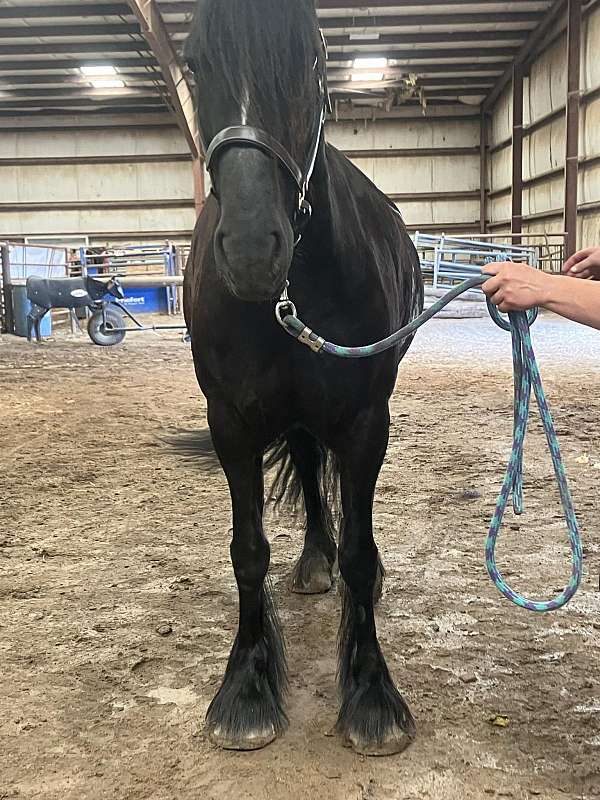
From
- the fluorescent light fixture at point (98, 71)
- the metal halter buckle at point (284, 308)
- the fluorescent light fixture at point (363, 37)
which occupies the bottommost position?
the metal halter buckle at point (284, 308)

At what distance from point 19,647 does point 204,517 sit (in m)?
1.04

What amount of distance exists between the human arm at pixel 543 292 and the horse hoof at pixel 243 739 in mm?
1038

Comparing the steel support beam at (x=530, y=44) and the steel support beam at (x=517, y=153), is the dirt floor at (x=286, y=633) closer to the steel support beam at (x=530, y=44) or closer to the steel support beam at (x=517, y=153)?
the steel support beam at (x=530, y=44)

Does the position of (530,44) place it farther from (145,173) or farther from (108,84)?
→ (145,173)

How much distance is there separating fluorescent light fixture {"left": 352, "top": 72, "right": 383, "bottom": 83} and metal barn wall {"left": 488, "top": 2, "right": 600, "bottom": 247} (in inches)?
115

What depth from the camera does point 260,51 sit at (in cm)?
116

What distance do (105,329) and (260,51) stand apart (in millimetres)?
Answer: 8037

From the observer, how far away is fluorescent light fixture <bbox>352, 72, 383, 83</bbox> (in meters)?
14.8

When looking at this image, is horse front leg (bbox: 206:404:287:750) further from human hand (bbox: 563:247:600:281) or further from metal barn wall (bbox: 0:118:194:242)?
metal barn wall (bbox: 0:118:194:242)

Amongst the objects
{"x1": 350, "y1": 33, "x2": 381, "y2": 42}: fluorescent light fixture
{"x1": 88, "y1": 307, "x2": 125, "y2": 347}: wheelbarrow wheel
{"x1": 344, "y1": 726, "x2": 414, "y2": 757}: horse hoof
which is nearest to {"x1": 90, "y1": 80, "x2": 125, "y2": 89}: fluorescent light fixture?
{"x1": 350, "y1": 33, "x2": 381, "y2": 42}: fluorescent light fixture

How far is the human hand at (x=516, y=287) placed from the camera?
4.25 ft

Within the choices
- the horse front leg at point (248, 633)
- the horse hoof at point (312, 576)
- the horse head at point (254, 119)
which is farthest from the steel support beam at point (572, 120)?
the horse head at point (254, 119)

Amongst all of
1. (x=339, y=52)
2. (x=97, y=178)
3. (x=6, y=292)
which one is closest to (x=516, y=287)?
(x=6, y=292)

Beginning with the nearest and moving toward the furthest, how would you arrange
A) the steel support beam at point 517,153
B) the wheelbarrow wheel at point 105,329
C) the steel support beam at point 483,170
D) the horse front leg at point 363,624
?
the horse front leg at point 363,624 → the wheelbarrow wheel at point 105,329 → the steel support beam at point 517,153 → the steel support beam at point 483,170
